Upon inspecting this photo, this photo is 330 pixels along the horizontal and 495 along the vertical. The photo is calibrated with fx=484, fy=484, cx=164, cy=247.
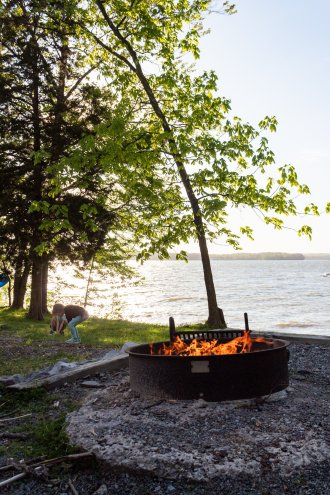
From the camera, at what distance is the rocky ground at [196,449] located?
4066 mm

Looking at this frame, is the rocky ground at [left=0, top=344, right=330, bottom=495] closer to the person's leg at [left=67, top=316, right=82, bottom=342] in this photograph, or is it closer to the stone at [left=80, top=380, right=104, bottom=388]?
the stone at [left=80, top=380, right=104, bottom=388]

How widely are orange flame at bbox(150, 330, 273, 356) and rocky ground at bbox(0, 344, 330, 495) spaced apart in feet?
2.98

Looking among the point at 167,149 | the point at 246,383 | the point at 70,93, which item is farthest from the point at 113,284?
the point at 246,383

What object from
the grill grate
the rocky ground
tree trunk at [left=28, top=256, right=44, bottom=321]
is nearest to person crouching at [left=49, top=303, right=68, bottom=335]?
tree trunk at [left=28, top=256, right=44, bottom=321]

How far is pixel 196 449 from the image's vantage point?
14.7 ft

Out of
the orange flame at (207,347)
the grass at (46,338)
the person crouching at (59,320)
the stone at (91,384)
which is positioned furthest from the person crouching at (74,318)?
the orange flame at (207,347)

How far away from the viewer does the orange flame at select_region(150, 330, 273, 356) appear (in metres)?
6.52

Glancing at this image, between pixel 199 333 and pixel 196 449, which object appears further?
pixel 199 333

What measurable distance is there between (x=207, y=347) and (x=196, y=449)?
2236 millimetres

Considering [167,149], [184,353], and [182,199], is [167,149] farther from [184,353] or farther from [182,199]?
[184,353]

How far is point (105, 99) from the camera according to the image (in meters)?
20.8

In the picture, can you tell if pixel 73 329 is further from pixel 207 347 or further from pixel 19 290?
pixel 19 290

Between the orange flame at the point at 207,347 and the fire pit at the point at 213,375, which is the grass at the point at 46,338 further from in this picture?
the fire pit at the point at 213,375

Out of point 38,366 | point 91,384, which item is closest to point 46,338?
point 38,366
